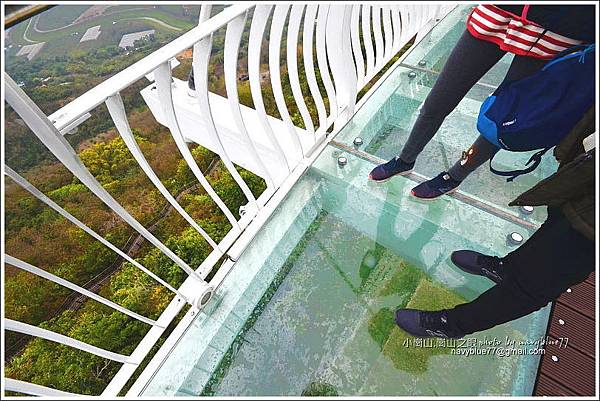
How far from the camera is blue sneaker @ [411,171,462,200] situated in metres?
1.87

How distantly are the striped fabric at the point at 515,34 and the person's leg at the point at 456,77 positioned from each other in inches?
2.0

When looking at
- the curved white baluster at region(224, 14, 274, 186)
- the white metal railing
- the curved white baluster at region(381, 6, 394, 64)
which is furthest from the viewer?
the curved white baluster at region(381, 6, 394, 64)

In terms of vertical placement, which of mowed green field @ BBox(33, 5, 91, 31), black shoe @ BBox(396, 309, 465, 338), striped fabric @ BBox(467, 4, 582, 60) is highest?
mowed green field @ BBox(33, 5, 91, 31)

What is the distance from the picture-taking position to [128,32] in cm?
930

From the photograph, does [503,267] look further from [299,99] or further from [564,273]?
[299,99]

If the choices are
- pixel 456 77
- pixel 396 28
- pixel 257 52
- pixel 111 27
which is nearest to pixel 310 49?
pixel 257 52

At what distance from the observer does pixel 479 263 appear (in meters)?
1.59

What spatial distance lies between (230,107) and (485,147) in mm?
1188

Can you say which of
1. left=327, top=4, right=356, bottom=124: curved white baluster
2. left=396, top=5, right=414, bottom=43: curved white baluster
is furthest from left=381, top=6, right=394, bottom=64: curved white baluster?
left=327, top=4, right=356, bottom=124: curved white baluster

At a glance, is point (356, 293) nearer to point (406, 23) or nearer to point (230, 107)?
point (230, 107)

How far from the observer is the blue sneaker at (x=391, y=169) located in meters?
1.98

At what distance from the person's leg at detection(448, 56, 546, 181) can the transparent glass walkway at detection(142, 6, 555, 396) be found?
182 mm

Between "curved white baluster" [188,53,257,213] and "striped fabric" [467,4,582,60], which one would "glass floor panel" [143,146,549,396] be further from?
"striped fabric" [467,4,582,60]

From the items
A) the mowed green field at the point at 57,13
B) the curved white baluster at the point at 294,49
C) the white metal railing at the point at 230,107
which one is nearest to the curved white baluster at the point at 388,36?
the white metal railing at the point at 230,107
